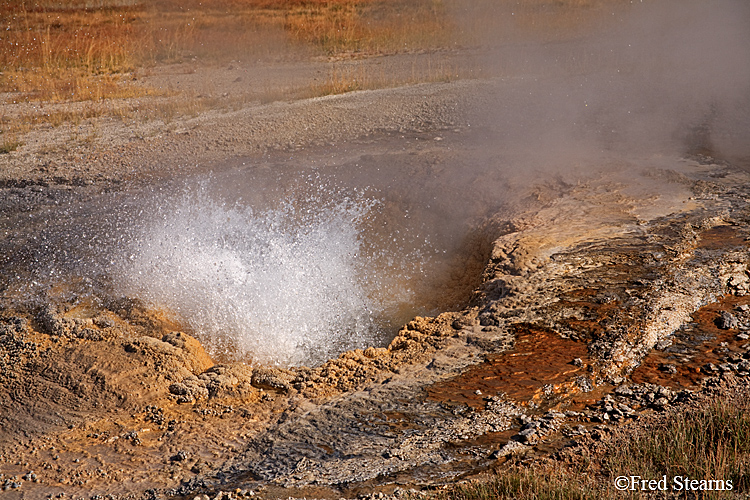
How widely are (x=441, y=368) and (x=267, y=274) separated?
2.09m

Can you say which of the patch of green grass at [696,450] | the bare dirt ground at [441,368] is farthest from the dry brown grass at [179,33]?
the patch of green grass at [696,450]

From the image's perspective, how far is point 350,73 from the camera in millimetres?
9742

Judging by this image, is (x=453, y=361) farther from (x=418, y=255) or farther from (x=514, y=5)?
(x=514, y=5)

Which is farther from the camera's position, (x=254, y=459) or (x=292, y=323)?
(x=292, y=323)

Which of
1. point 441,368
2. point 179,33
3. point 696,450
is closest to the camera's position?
point 696,450

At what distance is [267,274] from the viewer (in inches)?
189

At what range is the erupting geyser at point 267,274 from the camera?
167 inches

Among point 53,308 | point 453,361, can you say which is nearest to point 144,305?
point 53,308

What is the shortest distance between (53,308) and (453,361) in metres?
2.81

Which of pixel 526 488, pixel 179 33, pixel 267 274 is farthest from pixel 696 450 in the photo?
pixel 179 33

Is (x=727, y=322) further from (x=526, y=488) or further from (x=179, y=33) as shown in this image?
(x=179, y=33)

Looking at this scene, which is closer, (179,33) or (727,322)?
(727,322)

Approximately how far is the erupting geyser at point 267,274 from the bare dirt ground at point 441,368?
0.34 m

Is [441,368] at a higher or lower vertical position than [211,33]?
lower
